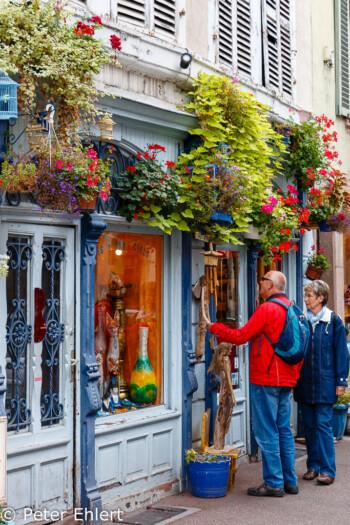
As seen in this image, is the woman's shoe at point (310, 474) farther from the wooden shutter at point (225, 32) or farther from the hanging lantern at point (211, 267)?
the wooden shutter at point (225, 32)

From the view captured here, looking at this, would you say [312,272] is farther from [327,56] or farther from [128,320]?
[128,320]

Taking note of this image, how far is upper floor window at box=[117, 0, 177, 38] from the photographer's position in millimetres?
7449

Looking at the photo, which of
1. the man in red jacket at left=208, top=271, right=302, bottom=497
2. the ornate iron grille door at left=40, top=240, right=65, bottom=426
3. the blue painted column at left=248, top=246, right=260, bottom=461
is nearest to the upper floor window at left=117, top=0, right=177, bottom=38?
the ornate iron grille door at left=40, top=240, right=65, bottom=426

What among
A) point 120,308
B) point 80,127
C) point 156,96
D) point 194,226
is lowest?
point 120,308

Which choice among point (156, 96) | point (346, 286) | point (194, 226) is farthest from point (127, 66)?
point (346, 286)

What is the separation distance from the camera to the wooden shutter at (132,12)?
739 cm

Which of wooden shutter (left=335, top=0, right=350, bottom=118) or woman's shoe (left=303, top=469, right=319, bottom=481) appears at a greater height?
wooden shutter (left=335, top=0, right=350, bottom=118)

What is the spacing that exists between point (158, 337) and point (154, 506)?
5.36 feet

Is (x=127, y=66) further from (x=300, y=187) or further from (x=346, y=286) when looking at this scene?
(x=346, y=286)

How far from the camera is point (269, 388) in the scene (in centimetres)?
737

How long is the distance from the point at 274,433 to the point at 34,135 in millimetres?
3584

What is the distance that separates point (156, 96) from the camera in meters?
7.74

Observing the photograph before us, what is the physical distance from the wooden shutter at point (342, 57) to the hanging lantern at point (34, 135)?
7.94 metres

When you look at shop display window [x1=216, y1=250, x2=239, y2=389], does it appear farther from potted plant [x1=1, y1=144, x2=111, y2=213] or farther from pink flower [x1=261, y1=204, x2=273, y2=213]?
potted plant [x1=1, y1=144, x2=111, y2=213]
